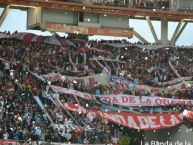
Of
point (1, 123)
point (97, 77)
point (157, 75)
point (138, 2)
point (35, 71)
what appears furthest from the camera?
point (138, 2)

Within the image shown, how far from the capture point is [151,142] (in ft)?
135

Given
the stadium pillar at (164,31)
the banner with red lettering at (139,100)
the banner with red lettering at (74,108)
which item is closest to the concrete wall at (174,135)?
the banner with red lettering at (139,100)

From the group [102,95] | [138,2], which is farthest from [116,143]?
[138,2]

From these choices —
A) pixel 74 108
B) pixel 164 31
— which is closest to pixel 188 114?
pixel 74 108

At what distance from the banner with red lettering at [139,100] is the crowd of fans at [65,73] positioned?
0.88m

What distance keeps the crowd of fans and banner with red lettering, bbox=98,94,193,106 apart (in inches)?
34.6

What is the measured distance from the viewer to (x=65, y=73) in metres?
47.3

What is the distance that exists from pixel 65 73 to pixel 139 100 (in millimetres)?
6093

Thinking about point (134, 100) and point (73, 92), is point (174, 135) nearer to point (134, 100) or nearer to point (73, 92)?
point (134, 100)

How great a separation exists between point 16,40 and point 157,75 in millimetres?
12026

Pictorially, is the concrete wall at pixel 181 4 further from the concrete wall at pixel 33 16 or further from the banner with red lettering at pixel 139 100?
the banner with red lettering at pixel 139 100

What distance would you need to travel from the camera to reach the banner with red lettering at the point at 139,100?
4462cm

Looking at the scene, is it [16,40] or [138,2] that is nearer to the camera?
[16,40]

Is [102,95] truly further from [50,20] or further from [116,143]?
[50,20]
